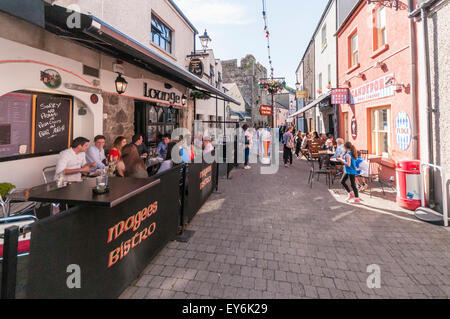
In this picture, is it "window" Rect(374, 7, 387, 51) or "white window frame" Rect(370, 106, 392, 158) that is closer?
"white window frame" Rect(370, 106, 392, 158)

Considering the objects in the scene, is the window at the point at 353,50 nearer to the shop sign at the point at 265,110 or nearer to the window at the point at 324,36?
the window at the point at 324,36

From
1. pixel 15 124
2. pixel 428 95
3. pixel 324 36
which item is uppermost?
pixel 324 36

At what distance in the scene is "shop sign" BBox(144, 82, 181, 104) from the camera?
8.29 meters

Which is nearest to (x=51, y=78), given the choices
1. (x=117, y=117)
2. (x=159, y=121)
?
(x=117, y=117)

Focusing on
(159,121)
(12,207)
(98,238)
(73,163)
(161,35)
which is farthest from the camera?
(161,35)

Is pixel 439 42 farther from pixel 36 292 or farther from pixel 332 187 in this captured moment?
pixel 36 292

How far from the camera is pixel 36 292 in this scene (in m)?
1.61

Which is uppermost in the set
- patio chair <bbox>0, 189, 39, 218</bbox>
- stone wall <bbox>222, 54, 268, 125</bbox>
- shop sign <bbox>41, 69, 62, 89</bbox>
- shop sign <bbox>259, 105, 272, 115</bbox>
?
stone wall <bbox>222, 54, 268, 125</bbox>

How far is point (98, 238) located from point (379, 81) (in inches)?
353

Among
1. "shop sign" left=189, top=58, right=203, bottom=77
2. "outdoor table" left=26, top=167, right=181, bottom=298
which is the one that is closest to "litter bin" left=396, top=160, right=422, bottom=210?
"outdoor table" left=26, top=167, right=181, bottom=298

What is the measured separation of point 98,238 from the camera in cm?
217

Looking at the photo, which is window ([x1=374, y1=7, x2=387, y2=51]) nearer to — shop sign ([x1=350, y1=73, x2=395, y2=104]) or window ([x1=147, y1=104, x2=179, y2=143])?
shop sign ([x1=350, y1=73, x2=395, y2=104])

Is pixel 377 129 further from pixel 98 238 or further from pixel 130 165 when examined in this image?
pixel 98 238

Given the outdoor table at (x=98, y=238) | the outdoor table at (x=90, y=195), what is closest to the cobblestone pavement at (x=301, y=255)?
the outdoor table at (x=98, y=238)
